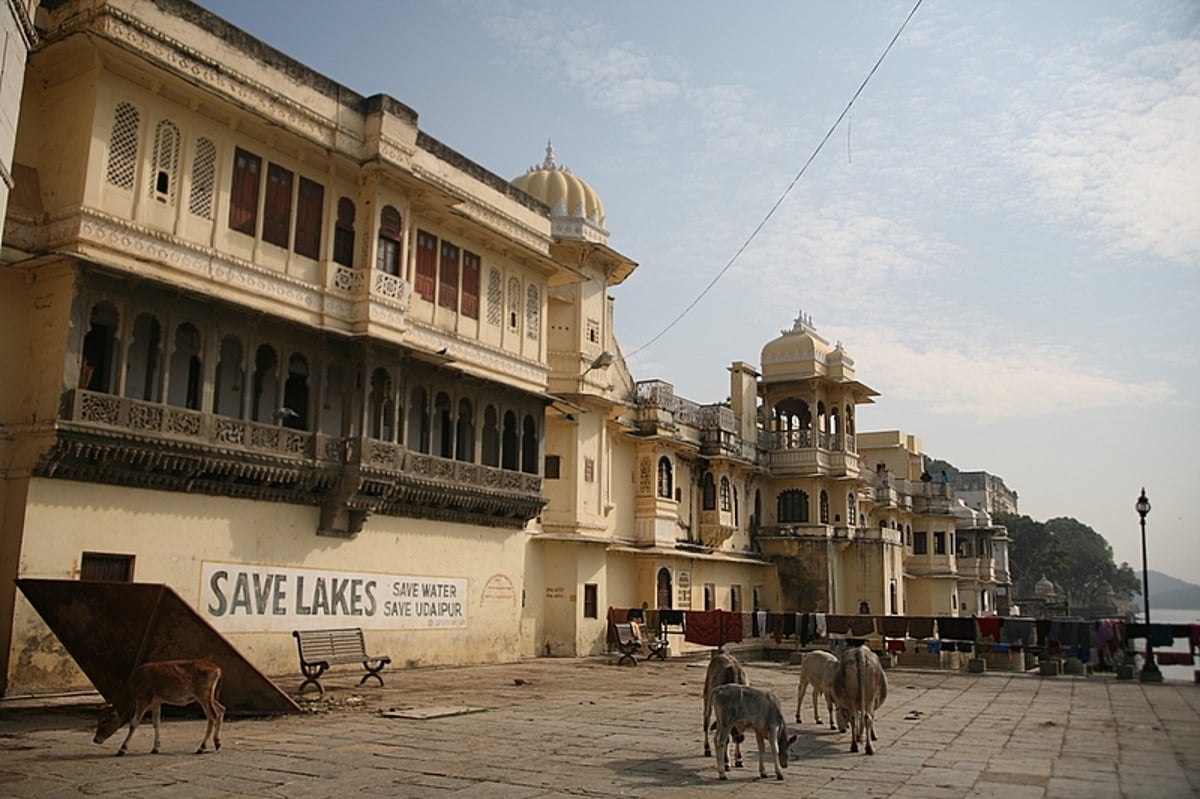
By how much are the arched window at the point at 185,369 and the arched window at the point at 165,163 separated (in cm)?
239

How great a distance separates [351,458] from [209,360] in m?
3.69

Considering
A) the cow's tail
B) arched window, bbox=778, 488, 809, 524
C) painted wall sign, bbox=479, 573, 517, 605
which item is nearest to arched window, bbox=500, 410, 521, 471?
painted wall sign, bbox=479, 573, 517, 605

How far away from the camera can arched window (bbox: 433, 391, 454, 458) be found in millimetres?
24438

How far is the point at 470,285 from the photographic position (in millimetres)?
25547

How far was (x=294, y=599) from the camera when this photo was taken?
779 inches

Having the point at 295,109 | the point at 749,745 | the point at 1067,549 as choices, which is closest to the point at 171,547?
the point at 295,109

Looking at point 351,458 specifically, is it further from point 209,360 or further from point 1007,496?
point 1007,496

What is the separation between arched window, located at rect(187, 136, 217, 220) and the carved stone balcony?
3.90 m

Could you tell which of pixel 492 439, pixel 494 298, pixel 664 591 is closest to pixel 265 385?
pixel 492 439

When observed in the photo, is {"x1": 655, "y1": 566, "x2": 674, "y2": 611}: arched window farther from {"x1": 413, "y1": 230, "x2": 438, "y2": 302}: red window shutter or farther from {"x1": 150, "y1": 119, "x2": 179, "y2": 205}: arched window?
{"x1": 150, "y1": 119, "x2": 179, "y2": 205}: arched window

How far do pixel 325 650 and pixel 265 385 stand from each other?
672cm

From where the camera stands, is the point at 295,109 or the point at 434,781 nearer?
the point at 434,781

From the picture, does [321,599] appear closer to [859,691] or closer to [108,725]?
[108,725]

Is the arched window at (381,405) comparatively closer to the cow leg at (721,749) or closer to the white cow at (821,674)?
the white cow at (821,674)
